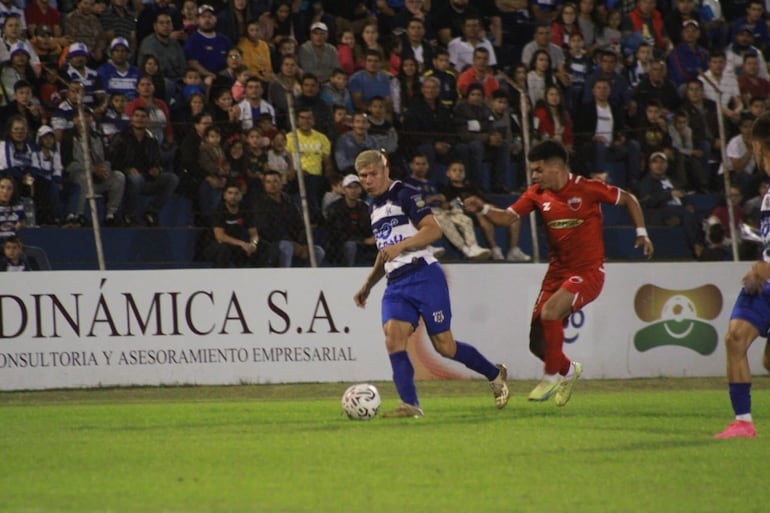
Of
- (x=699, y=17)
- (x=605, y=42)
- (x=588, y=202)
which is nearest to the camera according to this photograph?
(x=588, y=202)

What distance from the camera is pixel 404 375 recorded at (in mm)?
11469

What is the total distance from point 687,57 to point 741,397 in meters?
14.0

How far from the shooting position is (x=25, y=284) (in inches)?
647

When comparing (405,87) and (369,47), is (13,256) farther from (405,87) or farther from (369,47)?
(369,47)

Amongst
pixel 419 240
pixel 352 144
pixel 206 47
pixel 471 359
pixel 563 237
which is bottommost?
pixel 471 359

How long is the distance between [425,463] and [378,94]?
11.5 meters

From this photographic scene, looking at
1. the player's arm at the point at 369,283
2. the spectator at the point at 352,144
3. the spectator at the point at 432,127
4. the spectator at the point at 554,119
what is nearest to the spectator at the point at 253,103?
the spectator at the point at 352,144

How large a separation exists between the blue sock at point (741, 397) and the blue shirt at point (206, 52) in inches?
452

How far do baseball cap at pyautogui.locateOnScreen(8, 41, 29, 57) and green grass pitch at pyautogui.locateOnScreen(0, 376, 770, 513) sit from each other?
17.7 feet

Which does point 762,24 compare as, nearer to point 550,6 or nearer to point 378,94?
point 550,6

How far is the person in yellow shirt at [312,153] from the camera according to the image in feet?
57.8

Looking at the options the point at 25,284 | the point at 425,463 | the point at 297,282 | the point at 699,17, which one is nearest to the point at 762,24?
the point at 699,17

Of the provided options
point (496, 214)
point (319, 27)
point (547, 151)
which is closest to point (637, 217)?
point (547, 151)

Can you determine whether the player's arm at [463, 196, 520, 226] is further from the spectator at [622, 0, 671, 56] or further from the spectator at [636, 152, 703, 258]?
the spectator at [622, 0, 671, 56]
